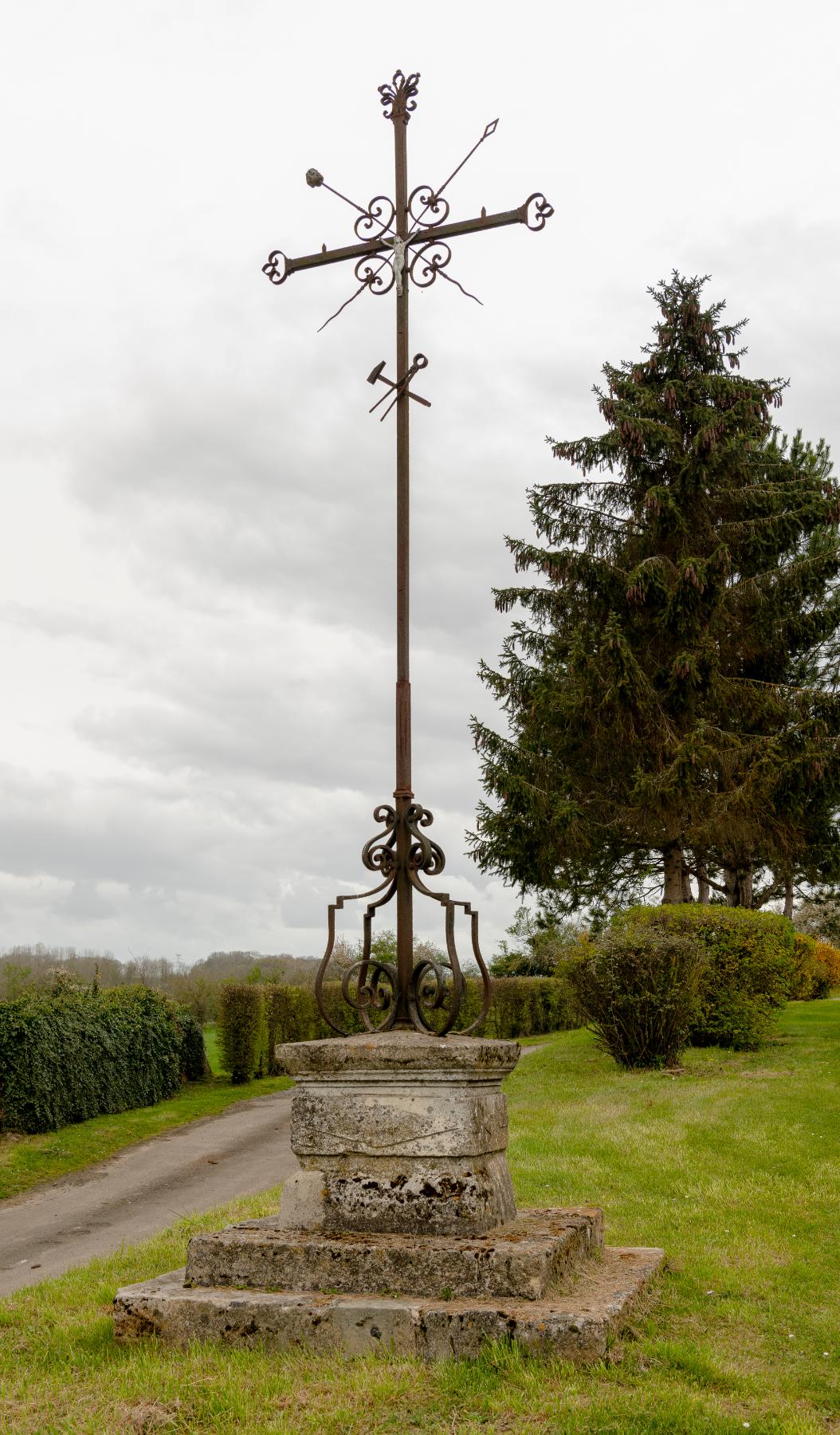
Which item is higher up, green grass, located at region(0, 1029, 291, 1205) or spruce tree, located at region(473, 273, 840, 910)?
spruce tree, located at region(473, 273, 840, 910)

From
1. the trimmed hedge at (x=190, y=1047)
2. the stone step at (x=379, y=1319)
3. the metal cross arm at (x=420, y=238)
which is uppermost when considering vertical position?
the metal cross arm at (x=420, y=238)

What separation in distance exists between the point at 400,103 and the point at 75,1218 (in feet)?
29.6

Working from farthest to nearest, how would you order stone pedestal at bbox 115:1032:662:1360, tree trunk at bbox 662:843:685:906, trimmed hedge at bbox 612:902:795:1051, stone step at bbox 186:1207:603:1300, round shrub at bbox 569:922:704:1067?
tree trunk at bbox 662:843:685:906, trimmed hedge at bbox 612:902:795:1051, round shrub at bbox 569:922:704:1067, stone step at bbox 186:1207:603:1300, stone pedestal at bbox 115:1032:662:1360

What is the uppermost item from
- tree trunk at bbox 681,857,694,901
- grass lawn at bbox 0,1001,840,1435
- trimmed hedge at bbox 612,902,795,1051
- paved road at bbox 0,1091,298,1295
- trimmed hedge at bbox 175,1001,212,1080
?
tree trunk at bbox 681,857,694,901

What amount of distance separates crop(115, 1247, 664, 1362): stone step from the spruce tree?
15.1 metres

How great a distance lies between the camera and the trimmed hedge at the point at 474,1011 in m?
20.7

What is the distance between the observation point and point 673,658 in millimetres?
20578

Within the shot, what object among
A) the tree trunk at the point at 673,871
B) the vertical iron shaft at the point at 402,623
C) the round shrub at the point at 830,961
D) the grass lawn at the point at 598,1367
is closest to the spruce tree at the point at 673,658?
the tree trunk at the point at 673,871

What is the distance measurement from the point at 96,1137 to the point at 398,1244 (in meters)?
11.1

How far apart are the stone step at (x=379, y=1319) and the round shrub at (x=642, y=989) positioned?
32.3 feet

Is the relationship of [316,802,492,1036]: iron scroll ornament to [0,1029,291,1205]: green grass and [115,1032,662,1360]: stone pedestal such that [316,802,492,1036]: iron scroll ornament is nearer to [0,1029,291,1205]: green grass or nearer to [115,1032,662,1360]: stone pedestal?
[115,1032,662,1360]: stone pedestal

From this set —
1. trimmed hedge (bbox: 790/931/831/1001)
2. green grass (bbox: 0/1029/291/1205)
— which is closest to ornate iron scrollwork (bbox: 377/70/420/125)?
green grass (bbox: 0/1029/291/1205)

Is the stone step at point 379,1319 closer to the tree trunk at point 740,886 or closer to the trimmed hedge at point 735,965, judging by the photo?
the trimmed hedge at point 735,965

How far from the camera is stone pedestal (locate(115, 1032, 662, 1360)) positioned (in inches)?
164
